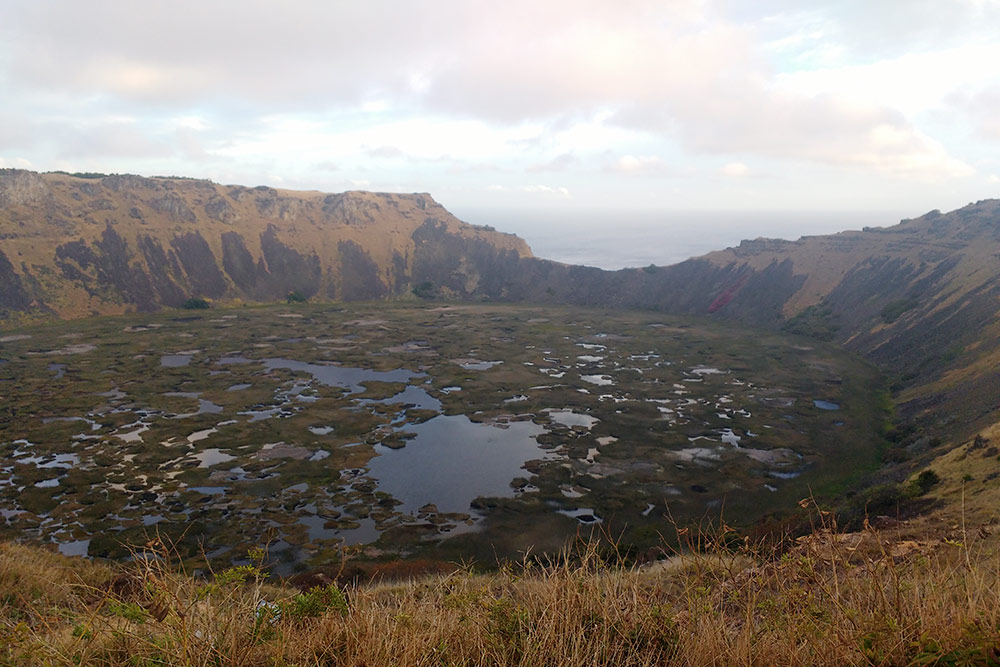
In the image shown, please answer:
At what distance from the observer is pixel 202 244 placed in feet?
463

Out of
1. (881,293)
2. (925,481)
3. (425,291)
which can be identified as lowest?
(925,481)

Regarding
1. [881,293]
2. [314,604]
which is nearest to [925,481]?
[314,604]

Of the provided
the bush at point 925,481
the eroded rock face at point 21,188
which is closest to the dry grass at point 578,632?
the bush at point 925,481

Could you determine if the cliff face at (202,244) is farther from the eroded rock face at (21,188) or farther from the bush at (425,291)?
the bush at (425,291)

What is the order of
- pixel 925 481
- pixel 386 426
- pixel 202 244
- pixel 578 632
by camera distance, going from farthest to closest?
pixel 202 244
pixel 386 426
pixel 925 481
pixel 578 632

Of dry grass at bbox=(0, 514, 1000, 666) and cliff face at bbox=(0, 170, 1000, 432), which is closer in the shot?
dry grass at bbox=(0, 514, 1000, 666)

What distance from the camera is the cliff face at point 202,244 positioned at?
11512 centimetres

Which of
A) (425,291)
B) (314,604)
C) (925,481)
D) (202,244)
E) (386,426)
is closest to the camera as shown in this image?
(314,604)

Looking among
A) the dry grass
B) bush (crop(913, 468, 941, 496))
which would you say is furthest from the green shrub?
bush (crop(913, 468, 941, 496))

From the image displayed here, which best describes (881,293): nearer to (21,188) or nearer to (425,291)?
(425,291)

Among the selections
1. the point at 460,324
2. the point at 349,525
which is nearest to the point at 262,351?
the point at 460,324

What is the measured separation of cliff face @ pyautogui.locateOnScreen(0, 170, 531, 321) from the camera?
11512 cm

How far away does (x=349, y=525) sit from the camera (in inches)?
1478

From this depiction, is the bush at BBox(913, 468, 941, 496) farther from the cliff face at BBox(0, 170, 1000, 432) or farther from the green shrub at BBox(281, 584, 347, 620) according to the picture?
the green shrub at BBox(281, 584, 347, 620)
